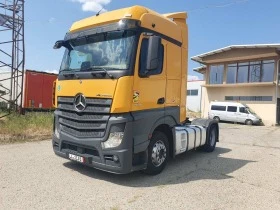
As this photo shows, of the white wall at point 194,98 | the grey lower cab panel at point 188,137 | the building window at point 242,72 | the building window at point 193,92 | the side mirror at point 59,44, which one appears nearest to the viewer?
the side mirror at point 59,44

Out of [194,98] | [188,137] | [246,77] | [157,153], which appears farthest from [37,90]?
[194,98]

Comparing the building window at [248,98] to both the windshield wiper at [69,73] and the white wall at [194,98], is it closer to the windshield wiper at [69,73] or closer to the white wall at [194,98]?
the white wall at [194,98]

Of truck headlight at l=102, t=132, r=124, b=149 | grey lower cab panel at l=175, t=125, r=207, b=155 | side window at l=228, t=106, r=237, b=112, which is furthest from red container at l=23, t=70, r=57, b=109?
side window at l=228, t=106, r=237, b=112

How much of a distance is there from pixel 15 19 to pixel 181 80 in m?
14.0

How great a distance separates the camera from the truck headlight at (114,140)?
578cm

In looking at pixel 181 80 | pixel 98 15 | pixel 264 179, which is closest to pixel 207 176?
pixel 264 179

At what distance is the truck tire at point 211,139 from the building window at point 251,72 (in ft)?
65.7

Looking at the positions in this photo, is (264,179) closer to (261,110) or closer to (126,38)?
(126,38)

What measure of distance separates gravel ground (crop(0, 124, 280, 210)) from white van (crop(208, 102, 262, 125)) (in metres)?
20.5

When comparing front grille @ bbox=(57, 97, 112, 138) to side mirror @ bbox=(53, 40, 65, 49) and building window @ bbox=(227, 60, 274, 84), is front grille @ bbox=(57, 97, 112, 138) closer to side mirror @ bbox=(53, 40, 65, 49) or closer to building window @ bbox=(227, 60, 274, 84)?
side mirror @ bbox=(53, 40, 65, 49)

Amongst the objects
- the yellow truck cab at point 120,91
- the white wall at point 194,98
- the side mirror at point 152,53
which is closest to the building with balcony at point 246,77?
the white wall at point 194,98

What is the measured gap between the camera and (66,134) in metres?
6.59

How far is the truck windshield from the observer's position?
232 inches

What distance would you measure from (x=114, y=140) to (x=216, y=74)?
28.2 metres
